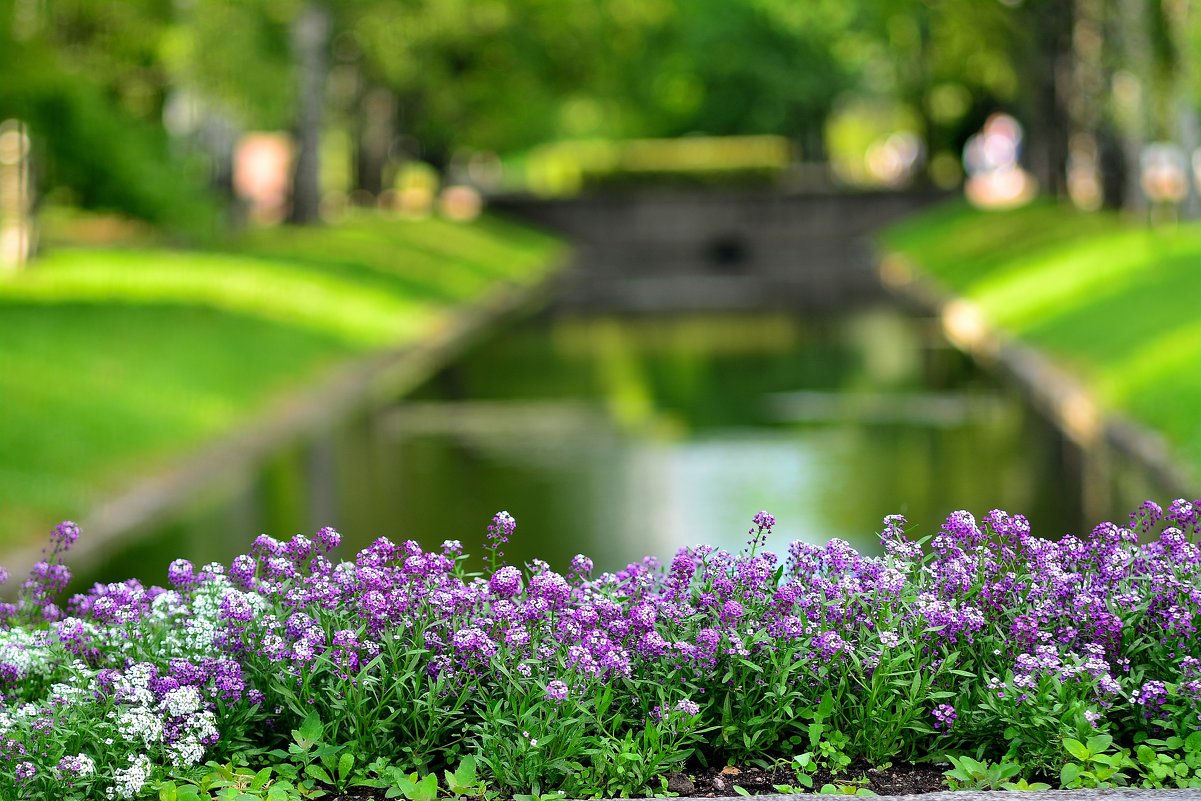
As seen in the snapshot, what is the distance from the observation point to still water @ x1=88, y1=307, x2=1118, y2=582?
12523 millimetres

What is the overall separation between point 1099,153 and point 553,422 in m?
29.0

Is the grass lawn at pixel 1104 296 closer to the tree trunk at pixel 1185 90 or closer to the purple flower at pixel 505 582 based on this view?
Result: the tree trunk at pixel 1185 90

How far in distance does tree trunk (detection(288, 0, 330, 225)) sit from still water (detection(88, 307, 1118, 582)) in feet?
62.6

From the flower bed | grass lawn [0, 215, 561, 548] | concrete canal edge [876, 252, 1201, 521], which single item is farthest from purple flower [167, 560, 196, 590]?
grass lawn [0, 215, 561, 548]

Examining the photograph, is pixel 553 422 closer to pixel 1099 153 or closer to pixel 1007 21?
pixel 1099 153

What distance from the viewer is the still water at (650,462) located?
41.1 ft

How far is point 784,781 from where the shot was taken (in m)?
6.02

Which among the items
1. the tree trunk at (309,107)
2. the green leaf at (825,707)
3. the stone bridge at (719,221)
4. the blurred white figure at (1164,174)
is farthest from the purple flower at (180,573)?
the stone bridge at (719,221)

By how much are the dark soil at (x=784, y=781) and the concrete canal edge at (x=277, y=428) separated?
6283 millimetres

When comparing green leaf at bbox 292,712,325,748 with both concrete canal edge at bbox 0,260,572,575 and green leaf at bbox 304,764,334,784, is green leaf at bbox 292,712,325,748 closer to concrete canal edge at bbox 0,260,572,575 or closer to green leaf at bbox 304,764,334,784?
green leaf at bbox 304,764,334,784

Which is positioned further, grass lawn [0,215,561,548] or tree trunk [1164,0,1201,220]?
tree trunk [1164,0,1201,220]

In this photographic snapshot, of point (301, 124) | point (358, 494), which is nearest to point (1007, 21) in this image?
point (301, 124)

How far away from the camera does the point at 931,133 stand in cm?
7181

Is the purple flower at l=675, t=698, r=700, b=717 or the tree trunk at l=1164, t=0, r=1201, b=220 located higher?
the tree trunk at l=1164, t=0, r=1201, b=220
